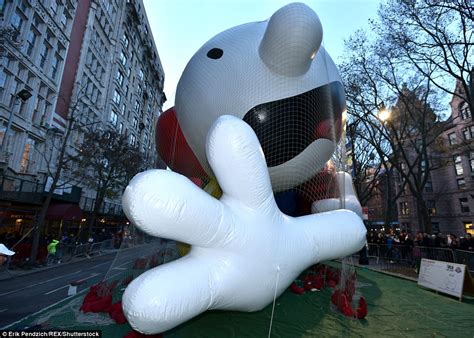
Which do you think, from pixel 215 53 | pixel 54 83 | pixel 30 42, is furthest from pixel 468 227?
pixel 30 42

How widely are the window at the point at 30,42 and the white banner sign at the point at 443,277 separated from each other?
25342 mm

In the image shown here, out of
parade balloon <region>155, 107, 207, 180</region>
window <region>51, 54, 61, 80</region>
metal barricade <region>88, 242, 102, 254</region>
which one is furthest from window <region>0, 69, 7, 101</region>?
parade balloon <region>155, 107, 207, 180</region>

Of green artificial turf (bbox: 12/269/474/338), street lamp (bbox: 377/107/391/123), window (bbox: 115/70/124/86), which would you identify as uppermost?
window (bbox: 115/70/124/86)

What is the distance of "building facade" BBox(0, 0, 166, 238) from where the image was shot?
56.5 feet

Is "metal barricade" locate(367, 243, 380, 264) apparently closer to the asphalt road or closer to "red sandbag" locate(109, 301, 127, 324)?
the asphalt road

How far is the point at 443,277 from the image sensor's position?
7594 millimetres

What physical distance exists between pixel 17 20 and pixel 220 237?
23348 millimetres

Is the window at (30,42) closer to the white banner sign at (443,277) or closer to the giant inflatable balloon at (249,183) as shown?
the giant inflatable balloon at (249,183)

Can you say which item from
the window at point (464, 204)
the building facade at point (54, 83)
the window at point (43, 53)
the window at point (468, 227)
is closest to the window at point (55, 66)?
the building facade at point (54, 83)

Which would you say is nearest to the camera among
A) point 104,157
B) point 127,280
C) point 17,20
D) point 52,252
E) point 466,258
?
Result: point 127,280

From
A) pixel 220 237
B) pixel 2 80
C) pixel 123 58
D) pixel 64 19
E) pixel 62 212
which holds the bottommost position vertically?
pixel 220 237

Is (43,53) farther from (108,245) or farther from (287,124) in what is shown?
(287,124)

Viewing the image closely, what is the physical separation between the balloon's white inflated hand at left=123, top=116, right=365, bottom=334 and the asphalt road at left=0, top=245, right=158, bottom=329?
10.2 ft

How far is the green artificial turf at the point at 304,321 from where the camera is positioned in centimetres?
342
